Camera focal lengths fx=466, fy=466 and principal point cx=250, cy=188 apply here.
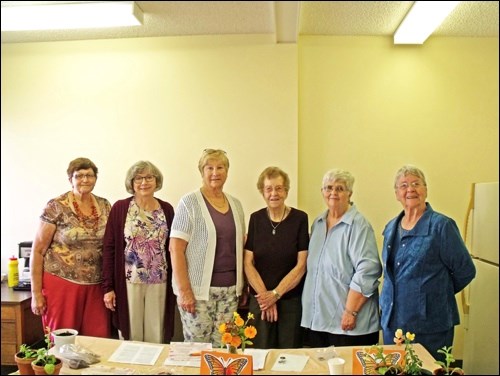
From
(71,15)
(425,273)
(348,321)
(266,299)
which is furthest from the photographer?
(266,299)

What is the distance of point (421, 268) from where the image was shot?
57.6 inches

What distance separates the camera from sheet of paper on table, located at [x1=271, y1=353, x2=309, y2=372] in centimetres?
133

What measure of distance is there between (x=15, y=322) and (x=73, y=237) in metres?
0.30

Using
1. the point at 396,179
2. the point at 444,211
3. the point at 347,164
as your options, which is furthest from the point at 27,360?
the point at 444,211

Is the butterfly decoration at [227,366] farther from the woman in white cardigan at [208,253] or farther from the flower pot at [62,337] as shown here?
the flower pot at [62,337]

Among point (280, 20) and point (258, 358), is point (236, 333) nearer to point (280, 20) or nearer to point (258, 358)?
point (258, 358)

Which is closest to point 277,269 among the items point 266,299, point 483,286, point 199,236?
point 266,299

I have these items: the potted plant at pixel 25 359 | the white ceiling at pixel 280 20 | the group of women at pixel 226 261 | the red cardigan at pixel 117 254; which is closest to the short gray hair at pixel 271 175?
the group of women at pixel 226 261

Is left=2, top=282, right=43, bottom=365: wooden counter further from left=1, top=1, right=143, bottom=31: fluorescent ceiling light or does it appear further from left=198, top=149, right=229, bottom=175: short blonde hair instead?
left=1, top=1, right=143, bottom=31: fluorescent ceiling light

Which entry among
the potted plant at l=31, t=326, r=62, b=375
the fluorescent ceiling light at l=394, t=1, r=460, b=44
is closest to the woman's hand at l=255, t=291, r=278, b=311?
the potted plant at l=31, t=326, r=62, b=375

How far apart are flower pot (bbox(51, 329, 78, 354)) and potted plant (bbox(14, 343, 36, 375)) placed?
3.2 inches

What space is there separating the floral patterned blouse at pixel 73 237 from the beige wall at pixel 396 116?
67 centimetres

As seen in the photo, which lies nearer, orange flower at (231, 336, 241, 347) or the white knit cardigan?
orange flower at (231, 336, 241, 347)

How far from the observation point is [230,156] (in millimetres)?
1433
